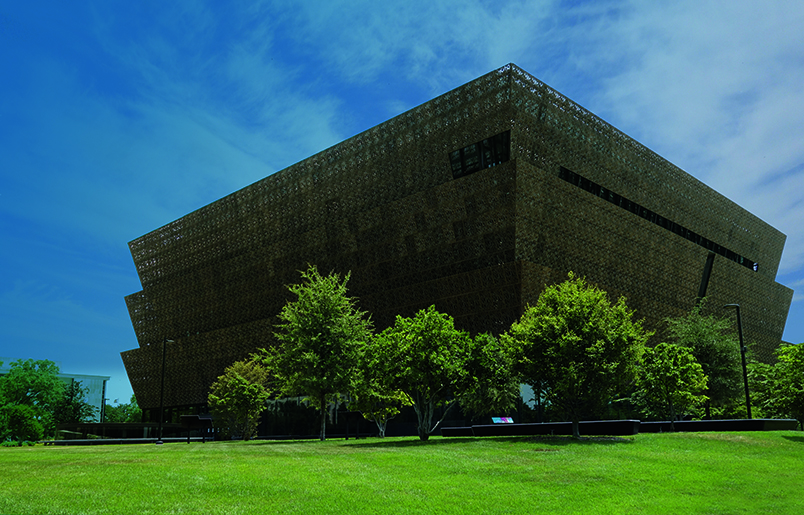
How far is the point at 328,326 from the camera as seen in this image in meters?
40.1

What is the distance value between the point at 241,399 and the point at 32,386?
32415 mm

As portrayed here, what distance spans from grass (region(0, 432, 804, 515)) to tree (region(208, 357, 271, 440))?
3366 cm

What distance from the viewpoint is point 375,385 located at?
38500 millimetres

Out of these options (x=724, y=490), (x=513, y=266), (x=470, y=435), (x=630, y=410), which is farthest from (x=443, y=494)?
(x=630, y=410)

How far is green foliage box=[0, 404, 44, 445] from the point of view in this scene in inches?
2238

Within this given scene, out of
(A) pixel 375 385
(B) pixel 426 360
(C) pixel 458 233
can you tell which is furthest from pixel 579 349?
(C) pixel 458 233

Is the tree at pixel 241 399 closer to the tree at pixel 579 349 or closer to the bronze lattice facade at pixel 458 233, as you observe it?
the bronze lattice facade at pixel 458 233

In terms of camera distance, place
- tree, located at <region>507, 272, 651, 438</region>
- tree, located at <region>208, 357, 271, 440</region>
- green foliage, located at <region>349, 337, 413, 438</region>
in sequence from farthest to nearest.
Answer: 1. tree, located at <region>208, 357, 271, 440</region>
2. green foliage, located at <region>349, 337, 413, 438</region>
3. tree, located at <region>507, 272, 651, 438</region>

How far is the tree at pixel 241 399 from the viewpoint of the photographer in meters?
57.2

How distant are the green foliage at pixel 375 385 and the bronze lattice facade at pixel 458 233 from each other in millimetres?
17655

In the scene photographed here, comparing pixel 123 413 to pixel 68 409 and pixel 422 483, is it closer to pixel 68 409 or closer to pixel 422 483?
pixel 68 409

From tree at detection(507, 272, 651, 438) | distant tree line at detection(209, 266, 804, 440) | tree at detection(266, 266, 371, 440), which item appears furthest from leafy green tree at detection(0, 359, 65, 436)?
tree at detection(507, 272, 651, 438)

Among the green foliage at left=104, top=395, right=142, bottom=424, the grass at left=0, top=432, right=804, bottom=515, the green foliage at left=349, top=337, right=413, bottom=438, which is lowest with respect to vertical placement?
the green foliage at left=104, top=395, right=142, bottom=424

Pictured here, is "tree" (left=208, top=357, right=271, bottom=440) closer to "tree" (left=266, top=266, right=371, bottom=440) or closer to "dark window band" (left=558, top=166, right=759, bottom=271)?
"tree" (left=266, top=266, right=371, bottom=440)
